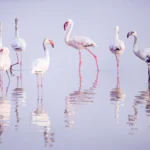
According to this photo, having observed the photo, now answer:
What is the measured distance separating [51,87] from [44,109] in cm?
300

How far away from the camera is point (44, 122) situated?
572cm

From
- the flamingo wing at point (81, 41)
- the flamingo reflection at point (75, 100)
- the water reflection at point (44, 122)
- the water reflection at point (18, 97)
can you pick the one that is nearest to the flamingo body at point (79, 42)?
the flamingo wing at point (81, 41)

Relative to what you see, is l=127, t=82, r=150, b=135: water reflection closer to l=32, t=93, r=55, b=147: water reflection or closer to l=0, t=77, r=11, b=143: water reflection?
l=32, t=93, r=55, b=147: water reflection

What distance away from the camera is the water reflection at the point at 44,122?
487 centimetres

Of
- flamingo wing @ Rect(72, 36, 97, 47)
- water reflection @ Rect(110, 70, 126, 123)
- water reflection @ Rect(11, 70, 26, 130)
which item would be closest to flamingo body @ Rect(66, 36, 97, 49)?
flamingo wing @ Rect(72, 36, 97, 47)

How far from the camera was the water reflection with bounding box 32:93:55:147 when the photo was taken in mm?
4871

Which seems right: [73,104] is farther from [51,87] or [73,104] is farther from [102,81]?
[102,81]

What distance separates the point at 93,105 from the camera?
713 centimetres

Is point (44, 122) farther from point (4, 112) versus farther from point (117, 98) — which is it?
point (117, 98)

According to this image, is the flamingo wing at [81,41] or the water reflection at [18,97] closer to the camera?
the water reflection at [18,97]

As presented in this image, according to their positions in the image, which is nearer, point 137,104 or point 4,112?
point 4,112

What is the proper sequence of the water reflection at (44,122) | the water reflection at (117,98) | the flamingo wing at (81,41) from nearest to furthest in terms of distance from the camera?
the water reflection at (44,122)
the water reflection at (117,98)
the flamingo wing at (81,41)

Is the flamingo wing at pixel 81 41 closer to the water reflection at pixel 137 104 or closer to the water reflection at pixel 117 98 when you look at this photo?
the water reflection at pixel 117 98

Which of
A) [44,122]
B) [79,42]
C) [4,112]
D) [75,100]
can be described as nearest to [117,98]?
[75,100]
